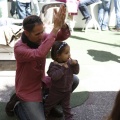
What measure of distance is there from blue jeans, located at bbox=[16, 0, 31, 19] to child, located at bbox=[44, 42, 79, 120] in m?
4.28

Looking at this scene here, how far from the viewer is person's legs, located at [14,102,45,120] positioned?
254 centimetres

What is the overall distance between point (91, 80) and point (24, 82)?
5.26ft

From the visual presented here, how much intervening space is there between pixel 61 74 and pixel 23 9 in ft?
14.7

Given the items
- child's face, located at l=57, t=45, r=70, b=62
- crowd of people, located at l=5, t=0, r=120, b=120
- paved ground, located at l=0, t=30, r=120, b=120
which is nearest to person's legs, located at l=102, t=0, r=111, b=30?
paved ground, located at l=0, t=30, r=120, b=120

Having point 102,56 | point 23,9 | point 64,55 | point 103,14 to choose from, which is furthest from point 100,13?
point 64,55

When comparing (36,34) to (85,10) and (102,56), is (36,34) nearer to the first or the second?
(102,56)

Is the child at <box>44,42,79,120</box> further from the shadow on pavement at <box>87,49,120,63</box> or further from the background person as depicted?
the background person

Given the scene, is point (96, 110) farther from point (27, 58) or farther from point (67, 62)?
point (27, 58)

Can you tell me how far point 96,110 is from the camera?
3143 mm

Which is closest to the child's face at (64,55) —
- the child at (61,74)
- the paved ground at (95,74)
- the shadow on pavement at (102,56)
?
the child at (61,74)

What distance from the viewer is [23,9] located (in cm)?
669

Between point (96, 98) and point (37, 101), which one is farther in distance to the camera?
point (96, 98)

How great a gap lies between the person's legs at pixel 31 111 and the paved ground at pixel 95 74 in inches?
22.8

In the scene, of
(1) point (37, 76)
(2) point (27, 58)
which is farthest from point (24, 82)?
(2) point (27, 58)
